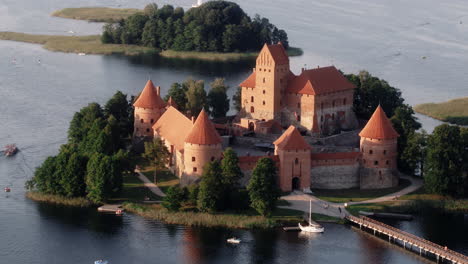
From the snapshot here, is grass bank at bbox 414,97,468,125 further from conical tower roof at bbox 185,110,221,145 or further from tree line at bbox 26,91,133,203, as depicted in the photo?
conical tower roof at bbox 185,110,221,145

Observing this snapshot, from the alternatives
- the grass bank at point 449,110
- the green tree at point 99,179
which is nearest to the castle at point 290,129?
the green tree at point 99,179

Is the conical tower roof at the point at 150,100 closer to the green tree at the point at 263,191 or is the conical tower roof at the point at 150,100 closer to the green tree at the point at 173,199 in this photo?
the green tree at the point at 173,199

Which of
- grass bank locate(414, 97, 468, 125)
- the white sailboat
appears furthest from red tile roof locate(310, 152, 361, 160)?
grass bank locate(414, 97, 468, 125)

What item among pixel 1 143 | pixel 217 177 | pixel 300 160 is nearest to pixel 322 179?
pixel 300 160

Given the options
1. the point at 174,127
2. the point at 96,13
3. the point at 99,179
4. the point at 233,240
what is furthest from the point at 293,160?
the point at 96,13

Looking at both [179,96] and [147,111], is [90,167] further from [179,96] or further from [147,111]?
[179,96]

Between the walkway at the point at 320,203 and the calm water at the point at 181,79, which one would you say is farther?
the walkway at the point at 320,203

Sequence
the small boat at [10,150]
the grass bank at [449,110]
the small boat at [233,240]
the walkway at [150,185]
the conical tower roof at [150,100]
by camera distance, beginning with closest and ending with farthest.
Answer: the small boat at [233,240] → the walkway at [150,185] → the conical tower roof at [150,100] → the small boat at [10,150] → the grass bank at [449,110]
